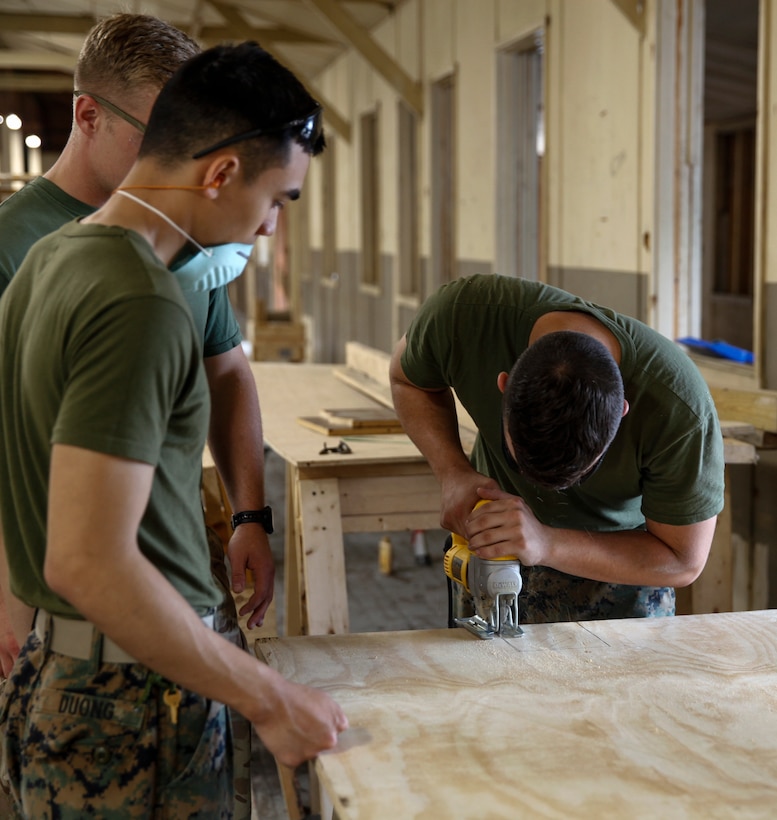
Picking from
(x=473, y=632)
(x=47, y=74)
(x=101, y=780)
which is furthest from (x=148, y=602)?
(x=47, y=74)

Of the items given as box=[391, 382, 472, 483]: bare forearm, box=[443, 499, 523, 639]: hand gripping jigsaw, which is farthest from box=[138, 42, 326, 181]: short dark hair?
box=[391, 382, 472, 483]: bare forearm

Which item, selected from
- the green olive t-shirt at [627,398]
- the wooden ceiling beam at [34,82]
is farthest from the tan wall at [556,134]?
the wooden ceiling beam at [34,82]

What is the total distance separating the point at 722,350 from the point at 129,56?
2962mm

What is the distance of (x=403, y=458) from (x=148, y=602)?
1780 mm

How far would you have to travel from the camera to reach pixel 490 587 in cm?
177

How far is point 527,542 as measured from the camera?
1805 millimetres

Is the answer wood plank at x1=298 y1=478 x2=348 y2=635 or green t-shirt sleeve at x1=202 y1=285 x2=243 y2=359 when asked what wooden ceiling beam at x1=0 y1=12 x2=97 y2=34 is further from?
green t-shirt sleeve at x1=202 y1=285 x2=243 y2=359

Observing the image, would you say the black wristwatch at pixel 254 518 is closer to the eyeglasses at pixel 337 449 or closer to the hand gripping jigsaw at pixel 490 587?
the hand gripping jigsaw at pixel 490 587

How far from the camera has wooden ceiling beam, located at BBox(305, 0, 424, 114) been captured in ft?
23.5

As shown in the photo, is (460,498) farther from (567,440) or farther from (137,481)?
(137,481)

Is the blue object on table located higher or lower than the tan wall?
lower

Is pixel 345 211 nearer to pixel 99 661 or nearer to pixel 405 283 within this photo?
pixel 405 283

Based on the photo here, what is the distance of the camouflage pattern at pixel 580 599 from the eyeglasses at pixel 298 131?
4.02ft

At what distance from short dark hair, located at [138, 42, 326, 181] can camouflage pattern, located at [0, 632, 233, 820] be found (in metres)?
0.63
